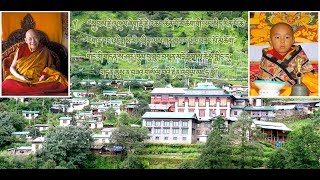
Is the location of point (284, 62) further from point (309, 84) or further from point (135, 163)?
point (135, 163)

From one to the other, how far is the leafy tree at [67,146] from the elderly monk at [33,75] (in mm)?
489

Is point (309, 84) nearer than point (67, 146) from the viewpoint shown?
No

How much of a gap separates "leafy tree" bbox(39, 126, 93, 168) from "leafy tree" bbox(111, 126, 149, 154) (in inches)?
12.4

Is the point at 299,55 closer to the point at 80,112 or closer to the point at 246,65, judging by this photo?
the point at 246,65

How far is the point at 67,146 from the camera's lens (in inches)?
323

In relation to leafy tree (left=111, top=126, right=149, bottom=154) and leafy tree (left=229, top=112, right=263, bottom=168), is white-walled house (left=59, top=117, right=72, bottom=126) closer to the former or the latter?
leafy tree (left=111, top=126, right=149, bottom=154)

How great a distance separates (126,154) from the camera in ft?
27.1

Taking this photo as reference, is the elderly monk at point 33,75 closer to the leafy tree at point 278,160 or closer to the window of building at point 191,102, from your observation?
the window of building at point 191,102

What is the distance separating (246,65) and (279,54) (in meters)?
0.41

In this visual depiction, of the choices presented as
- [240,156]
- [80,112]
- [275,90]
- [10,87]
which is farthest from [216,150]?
[10,87]

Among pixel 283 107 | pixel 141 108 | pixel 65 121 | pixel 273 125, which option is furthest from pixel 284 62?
pixel 65 121

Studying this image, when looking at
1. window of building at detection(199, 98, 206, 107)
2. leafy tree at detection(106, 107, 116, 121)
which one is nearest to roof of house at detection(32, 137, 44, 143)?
leafy tree at detection(106, 107, 116, 121)

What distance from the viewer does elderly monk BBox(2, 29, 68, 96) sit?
27.4ft

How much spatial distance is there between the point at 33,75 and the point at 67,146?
91cm
